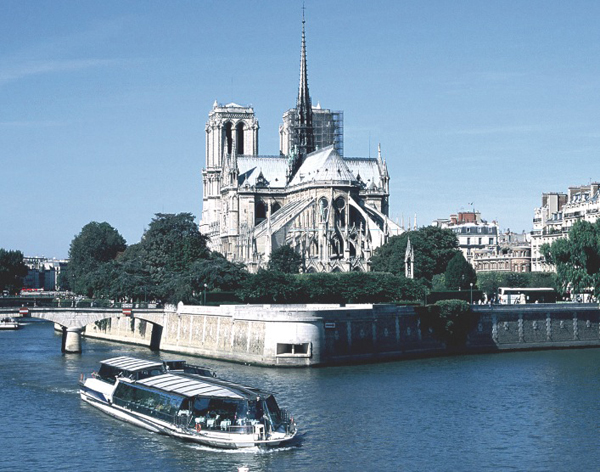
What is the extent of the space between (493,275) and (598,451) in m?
77.1

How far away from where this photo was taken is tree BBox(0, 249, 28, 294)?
471ft

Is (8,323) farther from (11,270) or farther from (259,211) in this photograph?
(11,270)

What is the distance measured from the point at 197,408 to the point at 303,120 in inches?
3801

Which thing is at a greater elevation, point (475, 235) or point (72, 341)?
point (475, 235)

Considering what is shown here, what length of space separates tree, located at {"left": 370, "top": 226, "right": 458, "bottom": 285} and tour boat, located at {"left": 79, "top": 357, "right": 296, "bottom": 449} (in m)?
55.2

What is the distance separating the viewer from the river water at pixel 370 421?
36.9 m

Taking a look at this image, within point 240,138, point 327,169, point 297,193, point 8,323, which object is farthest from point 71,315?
point 240,138

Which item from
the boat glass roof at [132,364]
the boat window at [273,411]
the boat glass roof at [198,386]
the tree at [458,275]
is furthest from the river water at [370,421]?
the tree at [458,275]

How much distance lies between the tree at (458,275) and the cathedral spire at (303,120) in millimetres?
43704

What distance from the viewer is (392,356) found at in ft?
216

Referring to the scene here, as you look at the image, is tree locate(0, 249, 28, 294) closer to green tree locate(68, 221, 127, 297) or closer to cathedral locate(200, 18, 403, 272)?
green tree locate(68, 221, 127, 297)

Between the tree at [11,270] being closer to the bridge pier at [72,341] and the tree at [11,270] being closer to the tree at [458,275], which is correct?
the tree at [458,275]

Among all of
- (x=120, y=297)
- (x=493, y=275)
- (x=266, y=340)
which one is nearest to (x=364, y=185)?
(x=493, y=275)

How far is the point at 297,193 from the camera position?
12581cm
